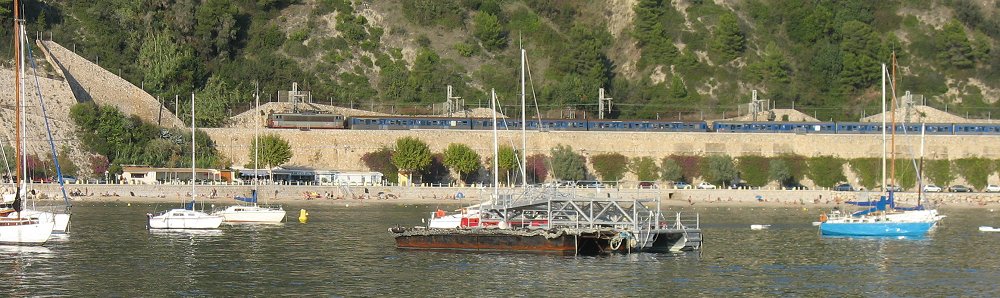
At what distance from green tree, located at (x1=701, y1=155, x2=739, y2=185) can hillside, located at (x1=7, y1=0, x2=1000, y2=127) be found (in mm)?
18865

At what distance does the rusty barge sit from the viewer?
49156 millimetres

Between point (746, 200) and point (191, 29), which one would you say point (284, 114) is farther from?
point (746, 200)

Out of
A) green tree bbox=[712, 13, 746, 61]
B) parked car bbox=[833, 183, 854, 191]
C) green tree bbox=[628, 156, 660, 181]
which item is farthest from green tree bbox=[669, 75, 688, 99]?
parked car bbox=[833, 183, 854, 191]

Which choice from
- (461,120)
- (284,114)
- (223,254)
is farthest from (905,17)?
(223,254)

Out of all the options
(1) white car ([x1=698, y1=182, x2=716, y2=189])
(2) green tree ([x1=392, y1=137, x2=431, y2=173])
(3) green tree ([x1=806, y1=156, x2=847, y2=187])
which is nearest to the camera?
(1) white car ([x1=698, y1=182, x2=716, y2=189])

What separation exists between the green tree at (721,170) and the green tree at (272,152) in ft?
89.9

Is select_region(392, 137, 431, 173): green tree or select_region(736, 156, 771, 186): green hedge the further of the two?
select_region(736, 156, 771, 186): green hedge

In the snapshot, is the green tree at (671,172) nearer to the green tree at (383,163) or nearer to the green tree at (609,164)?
the green tree at (609,164)

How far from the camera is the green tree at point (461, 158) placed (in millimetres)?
100188

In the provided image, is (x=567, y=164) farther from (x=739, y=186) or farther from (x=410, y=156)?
(x=739, y=186)

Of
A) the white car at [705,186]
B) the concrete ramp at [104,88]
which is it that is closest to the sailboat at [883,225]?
the white car at [705,186]

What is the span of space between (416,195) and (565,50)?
39.2 meters

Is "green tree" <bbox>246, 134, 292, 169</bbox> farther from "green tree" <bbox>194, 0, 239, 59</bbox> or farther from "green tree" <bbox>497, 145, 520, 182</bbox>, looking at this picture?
"green tree" <bbox>194, 0, 239, 59</bbox>

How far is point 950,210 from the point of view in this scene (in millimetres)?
85562
